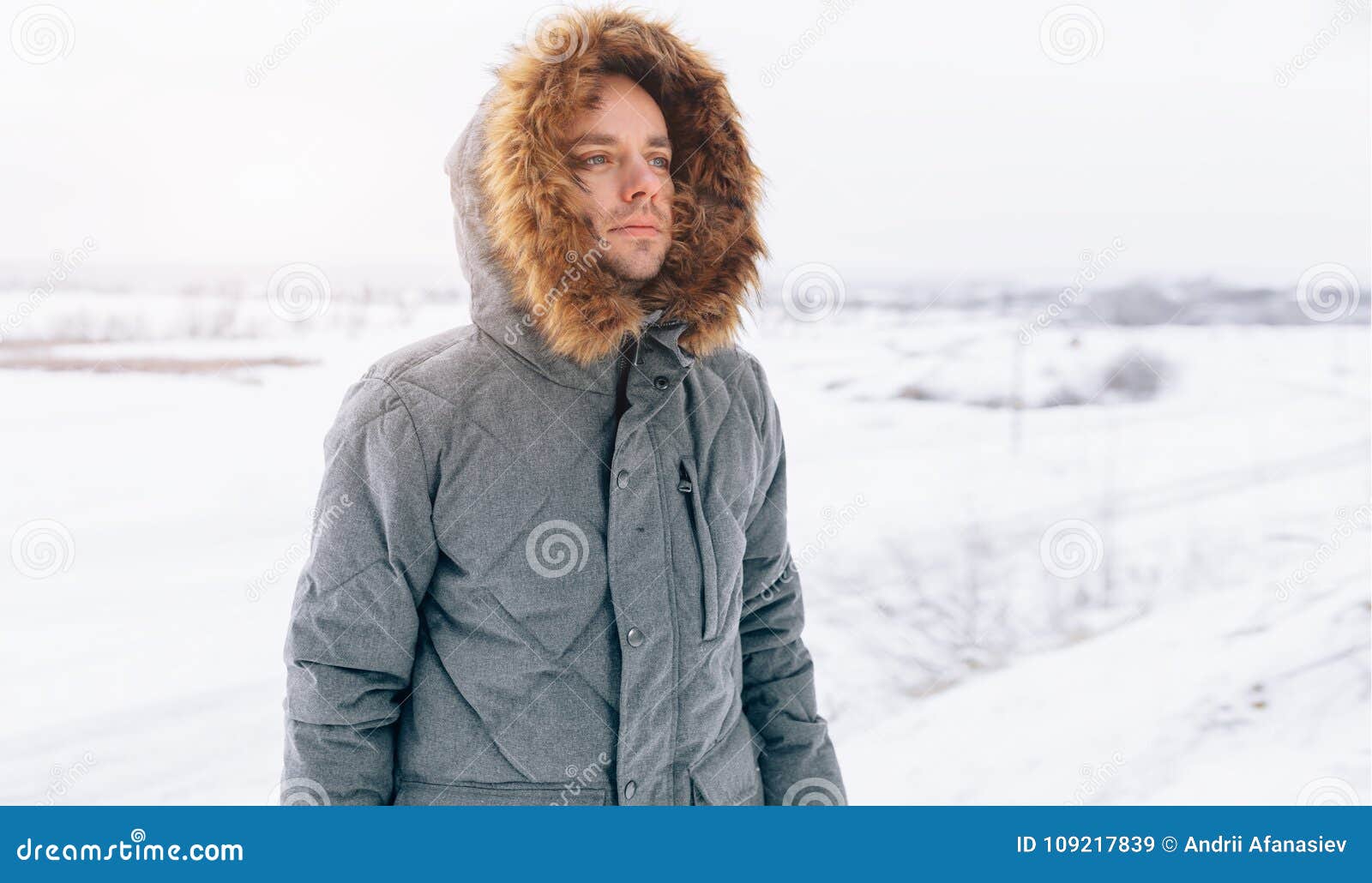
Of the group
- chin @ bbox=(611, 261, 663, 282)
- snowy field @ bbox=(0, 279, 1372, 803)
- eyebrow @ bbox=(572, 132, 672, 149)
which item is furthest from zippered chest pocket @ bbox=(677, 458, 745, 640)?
snowy field @ bbox=(0, 279, 1372, 803)

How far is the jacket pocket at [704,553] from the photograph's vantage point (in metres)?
1.04

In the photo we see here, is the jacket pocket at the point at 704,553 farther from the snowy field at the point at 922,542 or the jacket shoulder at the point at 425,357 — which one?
the snowy field at the point at 922,542

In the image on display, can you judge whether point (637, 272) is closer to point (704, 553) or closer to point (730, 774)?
point (704, 553)

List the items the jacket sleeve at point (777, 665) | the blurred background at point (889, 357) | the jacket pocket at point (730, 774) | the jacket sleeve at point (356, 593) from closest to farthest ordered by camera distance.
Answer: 1. the jacket sleeve at point (356, 593)
2. the jacket pocket at point (730, 774)
3. the jacket sleeve at point (777, 665)
4. the blurred background at point (889, 357)

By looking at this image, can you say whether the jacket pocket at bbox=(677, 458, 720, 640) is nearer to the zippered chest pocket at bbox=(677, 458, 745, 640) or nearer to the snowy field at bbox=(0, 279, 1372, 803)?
the zippered chest pocket at bbox=(677, 458, 745, 640)

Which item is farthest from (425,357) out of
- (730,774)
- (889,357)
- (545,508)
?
(889,357)

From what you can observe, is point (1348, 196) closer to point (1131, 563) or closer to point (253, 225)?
point (1131, 563)

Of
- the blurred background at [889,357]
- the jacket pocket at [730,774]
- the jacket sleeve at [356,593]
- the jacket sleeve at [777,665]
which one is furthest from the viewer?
the blurred background at [889,357]

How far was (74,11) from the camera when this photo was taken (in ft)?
5.88

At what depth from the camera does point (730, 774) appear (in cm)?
112

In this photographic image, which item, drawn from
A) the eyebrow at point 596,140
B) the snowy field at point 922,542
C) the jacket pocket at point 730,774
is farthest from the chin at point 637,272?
the snowy field at point 922,542

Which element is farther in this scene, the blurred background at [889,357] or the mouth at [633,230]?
the blurred background at [889,357]
